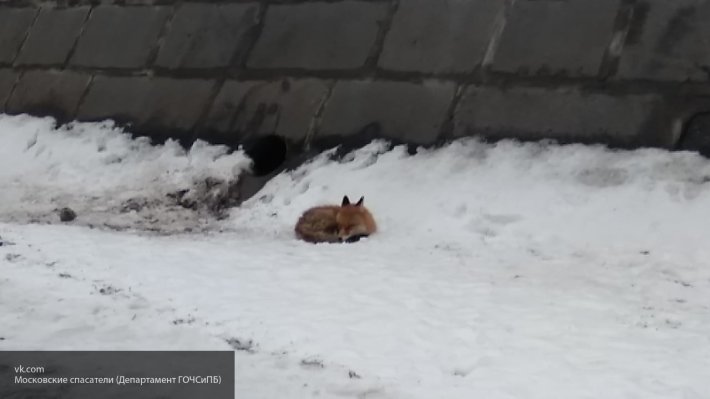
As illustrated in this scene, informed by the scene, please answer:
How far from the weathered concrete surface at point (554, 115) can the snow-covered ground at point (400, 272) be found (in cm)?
13

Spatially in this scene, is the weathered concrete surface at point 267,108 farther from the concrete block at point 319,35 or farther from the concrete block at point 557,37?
the concrete block at point 557,37

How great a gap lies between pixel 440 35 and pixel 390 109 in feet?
2.00

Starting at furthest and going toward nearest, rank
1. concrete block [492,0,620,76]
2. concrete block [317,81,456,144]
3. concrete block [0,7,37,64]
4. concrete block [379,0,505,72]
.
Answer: concrete block [0,7,37,64] → concrete block [379,0,505,72] → concrete block [317,81,456,144] → concrete block [492,0,620,76]

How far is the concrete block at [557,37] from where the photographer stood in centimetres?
563

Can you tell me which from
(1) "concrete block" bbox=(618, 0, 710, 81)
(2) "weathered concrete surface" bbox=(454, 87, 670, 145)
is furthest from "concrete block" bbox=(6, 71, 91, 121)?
(1) "concrete block" bbox=(618, 0, 710, 81)

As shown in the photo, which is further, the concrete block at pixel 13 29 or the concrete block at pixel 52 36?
the concrete block at pixel 13 29

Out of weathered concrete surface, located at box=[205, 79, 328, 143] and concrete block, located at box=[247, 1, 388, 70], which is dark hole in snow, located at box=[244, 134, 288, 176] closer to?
weathered concrete surface, located at box=[205, 79, 328, 143]

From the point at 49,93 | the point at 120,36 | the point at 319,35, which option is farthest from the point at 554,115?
the point at 49,93

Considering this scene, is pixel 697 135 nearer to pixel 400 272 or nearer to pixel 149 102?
pixel 400 272

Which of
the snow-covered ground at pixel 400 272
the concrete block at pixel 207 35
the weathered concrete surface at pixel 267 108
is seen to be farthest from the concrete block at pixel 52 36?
the weathered concrete surface at pixel 267 108

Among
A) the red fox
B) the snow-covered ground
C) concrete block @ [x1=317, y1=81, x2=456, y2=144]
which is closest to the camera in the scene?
the snow-covered ground

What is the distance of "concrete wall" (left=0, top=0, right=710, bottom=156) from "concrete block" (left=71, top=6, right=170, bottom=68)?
0.04 feet

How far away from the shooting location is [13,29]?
817 cm

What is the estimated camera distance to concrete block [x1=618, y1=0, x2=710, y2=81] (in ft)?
17.4
